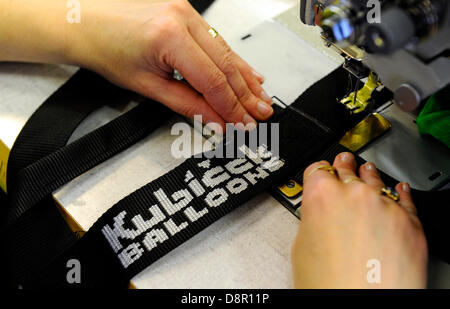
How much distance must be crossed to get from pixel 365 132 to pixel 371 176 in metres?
0.13

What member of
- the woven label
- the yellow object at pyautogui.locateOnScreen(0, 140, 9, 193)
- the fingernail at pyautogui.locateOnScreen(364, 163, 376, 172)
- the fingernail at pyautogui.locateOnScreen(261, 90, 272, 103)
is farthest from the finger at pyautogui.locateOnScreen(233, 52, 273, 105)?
the yellow object at pyautogui.locateOnScreen(0, 140, 9, 193)

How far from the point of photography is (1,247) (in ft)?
2.75

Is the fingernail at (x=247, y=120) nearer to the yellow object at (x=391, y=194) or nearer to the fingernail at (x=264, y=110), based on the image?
the fingernail at (x=264, y=110)

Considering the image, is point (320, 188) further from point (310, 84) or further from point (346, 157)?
point (310, 84)

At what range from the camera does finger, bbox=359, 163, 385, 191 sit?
72 cm

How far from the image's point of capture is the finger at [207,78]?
83 centimetres

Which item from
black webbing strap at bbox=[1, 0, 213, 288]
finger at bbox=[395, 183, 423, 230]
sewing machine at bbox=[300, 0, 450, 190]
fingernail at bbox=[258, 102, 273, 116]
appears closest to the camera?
sewing machine at bbox=[300, 0, 450, 190]

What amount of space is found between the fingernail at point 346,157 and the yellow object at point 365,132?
46 mm

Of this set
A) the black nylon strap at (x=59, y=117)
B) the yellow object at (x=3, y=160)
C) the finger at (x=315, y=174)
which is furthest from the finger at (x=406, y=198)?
the yellow object at (x=3, y=160)

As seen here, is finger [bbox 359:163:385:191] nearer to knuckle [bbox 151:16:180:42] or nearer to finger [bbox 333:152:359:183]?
finger [bbox 333:152:359:183]

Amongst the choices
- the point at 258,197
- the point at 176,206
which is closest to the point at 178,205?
the point at 176,206

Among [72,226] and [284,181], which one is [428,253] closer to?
[284,181]

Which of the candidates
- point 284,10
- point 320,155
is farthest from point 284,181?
point 284,10

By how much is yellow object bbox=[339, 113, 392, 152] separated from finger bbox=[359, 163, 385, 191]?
69 mm
